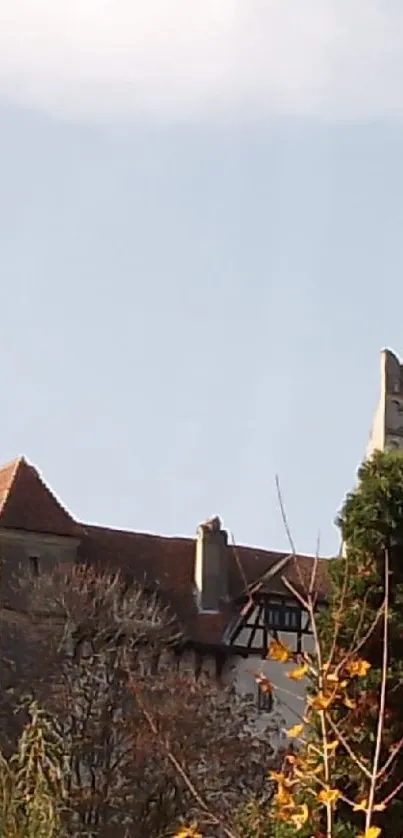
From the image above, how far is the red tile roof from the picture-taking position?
A: 155 ft

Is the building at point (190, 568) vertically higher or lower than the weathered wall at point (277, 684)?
higher

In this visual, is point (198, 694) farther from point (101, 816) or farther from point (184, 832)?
point (184, 832)

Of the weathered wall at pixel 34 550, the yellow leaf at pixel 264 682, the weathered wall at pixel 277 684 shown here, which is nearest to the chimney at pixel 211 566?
the weathered wall at pixel 277 684

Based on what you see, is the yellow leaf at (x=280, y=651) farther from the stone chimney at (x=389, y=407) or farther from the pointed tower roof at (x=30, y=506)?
the stone chimney at (x=389, y=407)

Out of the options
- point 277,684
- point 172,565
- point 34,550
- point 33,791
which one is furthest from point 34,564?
point 33,791

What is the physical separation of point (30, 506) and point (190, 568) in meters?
5.18

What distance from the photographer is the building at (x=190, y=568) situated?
151ft

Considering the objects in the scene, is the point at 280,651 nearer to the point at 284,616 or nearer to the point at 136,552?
the point at 284,616

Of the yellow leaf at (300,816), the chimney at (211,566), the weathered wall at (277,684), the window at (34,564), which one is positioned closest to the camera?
the yellow leaf at (300,816)

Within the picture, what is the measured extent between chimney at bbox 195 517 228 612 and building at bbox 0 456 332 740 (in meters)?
0.03

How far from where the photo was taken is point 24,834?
1257 cm

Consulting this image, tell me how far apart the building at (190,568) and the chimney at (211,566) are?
0.09 ft

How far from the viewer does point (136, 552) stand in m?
49.9

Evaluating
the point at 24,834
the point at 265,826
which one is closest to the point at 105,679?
the point at 265,826
